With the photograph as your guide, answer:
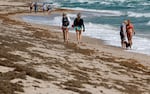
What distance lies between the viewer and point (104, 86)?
9.89m

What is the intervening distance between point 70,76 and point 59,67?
3.83 ft

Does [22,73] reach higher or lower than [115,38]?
higher

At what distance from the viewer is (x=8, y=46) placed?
13438 mm

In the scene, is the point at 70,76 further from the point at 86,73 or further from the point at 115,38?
the point at 115,38

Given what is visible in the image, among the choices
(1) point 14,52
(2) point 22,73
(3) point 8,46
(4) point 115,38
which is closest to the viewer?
(2) point 22,73

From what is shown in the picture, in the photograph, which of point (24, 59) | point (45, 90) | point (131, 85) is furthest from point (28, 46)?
point (45, 90)

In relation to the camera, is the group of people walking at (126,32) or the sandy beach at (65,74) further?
the group of people walking at (126,32)

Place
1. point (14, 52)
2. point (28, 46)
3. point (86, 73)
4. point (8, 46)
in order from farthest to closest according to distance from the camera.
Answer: point (28, 46), point (8, 46), point (14, 52), point (86, 73)

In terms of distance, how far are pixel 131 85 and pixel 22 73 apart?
2.94 meters

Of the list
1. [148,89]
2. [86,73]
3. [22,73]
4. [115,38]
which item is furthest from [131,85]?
[115,38]

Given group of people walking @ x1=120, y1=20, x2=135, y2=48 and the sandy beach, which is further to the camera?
group of people walking @ x1=120, y1=20, x2=135, y2=48

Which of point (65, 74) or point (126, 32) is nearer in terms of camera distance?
point (65, 74)

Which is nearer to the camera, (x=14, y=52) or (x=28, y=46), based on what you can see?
(x=14, y=52)

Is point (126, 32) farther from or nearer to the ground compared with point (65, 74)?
nearer to the ground
